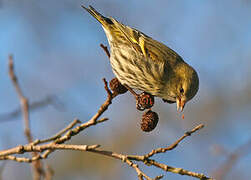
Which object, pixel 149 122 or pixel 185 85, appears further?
pixel 185 85

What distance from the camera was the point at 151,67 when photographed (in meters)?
4.20

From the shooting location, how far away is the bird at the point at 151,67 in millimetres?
4023

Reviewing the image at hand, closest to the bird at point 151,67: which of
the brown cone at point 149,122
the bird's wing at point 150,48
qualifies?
the bird's wing at point 150,48

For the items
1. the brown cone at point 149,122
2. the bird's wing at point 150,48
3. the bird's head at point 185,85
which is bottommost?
the brown cone at point 149,122

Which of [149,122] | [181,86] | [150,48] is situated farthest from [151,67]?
[149,122]

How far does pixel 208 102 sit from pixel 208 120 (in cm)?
44

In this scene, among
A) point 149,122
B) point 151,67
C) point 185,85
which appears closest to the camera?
point 149,122

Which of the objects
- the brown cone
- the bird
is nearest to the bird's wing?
the bird

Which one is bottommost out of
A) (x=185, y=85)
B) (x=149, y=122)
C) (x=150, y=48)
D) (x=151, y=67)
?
(x=149, y=122)

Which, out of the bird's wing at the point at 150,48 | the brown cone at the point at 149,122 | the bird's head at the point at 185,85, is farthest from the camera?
the bird's wing at the point at 150,48

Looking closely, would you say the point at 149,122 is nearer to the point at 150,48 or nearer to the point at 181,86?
the point at 181,86

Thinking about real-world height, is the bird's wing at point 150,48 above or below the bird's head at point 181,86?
above

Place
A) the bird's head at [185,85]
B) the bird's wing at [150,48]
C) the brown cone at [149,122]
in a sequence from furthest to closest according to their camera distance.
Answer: the bird's wing at [150,48] → the bird's head at [185,85] → the brown cone at [149,122]

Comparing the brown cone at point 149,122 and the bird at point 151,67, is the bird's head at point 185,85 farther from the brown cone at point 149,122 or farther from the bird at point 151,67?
the brown cone at point 149,122
